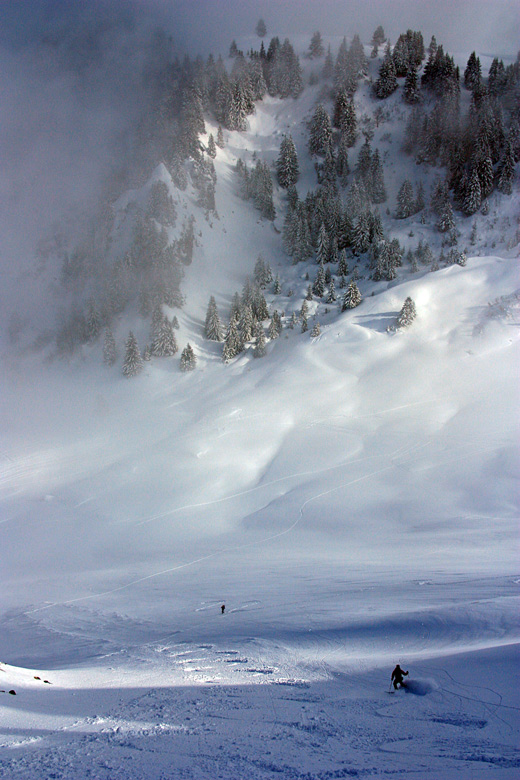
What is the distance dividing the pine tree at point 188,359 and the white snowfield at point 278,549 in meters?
1.72

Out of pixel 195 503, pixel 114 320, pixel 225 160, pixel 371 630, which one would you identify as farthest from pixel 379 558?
pixel 225 160

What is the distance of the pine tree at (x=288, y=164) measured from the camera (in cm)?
7944

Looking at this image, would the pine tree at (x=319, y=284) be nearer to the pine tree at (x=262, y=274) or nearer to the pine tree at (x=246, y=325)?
the pine tree at (x=262, y=274)

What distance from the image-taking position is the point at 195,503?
29.8 meters

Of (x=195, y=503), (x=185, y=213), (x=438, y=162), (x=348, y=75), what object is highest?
(x=348, y=75)

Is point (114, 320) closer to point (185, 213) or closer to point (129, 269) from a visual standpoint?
point (129, 269)

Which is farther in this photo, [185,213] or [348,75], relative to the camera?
[348,75]

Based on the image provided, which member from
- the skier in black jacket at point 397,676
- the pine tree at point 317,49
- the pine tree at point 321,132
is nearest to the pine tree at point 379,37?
the pine tree at point 317,49

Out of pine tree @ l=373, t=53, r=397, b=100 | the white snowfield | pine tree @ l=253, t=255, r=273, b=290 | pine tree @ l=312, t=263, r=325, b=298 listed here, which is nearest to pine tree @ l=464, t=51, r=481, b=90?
pine tree @ l=373, t=53, r=397, b=100

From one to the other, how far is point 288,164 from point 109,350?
2165 inches

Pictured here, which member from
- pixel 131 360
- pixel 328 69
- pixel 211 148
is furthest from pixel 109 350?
pixel 328 69

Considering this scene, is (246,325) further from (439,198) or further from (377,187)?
(377,187)

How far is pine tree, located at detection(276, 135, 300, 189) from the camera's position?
79438 millimetres

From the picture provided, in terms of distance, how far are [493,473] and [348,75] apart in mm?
100189
